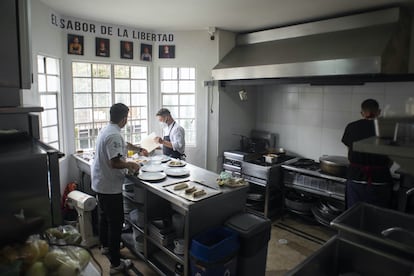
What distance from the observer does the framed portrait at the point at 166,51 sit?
4586 millimetres

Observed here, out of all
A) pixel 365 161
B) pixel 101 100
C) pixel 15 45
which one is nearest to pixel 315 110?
pixel 365 161

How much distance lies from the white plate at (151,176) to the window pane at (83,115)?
1.70 m

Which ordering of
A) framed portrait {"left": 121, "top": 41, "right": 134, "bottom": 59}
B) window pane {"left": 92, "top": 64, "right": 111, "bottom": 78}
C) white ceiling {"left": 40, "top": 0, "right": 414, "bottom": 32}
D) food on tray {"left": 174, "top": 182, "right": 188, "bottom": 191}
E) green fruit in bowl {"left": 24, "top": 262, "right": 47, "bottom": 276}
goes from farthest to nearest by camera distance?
framed portrait {"left": 121, "top": 41, "right": 134, "bottom": 59}, window pane {"left": 92, "top": 64, "right": 111, "bottom": 78}, white ceiling {"left": 40, "top": 0, "right": 414, "bottom": 32}, food on tray {"left": 174, "top": 182, "right": 188, "bottom": 191}, green fruit in bowl {"left": 24, "top": 262, "right": 47, "bottom": 276}

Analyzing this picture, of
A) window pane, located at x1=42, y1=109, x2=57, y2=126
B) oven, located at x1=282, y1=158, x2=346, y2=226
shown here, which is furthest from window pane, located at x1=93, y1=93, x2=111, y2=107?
oven, located at x1=282, y1=158, x2=346, y2=226

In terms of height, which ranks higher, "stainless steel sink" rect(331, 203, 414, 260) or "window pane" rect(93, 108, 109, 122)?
"window pane" rect(93, 108, 109, 122)

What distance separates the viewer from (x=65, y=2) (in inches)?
128

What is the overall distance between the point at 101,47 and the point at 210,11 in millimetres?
1732

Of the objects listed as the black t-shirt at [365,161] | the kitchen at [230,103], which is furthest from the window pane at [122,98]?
the black t-shirt at [365,161]

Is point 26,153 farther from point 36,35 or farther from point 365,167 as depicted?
point 365,167

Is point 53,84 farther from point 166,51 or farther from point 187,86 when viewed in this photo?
point 187,86

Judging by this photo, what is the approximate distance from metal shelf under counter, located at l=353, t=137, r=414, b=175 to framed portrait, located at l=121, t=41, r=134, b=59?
410 cm

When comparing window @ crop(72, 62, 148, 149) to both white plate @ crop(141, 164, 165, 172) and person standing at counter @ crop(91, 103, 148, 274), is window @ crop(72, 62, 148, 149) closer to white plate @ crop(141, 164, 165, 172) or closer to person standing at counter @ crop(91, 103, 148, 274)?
white plate @ crop(141, 164, 165, 172)

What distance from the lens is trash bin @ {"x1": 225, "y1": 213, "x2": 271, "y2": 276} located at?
8.13 ft

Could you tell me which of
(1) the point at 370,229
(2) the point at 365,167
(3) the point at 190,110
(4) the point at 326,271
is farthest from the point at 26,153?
(3) the point at 190,110
